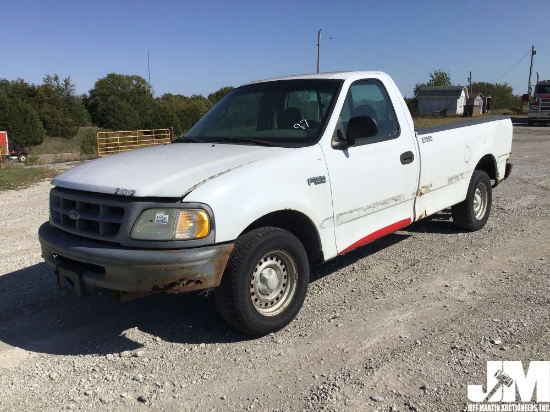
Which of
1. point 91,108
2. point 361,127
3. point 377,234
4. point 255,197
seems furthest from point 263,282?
point 91,108

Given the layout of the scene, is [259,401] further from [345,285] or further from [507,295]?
[507,295]

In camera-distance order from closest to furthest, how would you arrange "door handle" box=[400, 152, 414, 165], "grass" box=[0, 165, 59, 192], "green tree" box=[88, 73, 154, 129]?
1. "door handle" box=[400, 152, 414, 165]
2. "grass" box=[0, 165, 59, 192]
3. "green tree" box=[88, 73, 154, 129]

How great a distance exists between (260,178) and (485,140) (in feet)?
13.3

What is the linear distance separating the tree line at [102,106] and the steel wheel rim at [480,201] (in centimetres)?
5504

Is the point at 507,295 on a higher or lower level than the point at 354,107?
lower

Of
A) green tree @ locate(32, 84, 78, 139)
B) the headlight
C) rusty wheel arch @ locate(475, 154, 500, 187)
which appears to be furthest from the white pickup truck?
green tree @ locate(32, 84, 78, 139)

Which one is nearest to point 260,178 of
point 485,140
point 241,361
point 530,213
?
point 241,361

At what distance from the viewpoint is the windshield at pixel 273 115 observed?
174 inches

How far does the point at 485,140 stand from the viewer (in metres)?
6.53

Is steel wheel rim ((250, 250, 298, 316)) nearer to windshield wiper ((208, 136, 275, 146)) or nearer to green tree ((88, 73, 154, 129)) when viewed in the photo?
windshield wiper ((208, 136, 275, 146))

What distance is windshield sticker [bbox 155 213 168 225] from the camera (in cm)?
333

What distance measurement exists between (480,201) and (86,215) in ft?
16.9

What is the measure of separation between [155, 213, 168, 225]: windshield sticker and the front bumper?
0.18m

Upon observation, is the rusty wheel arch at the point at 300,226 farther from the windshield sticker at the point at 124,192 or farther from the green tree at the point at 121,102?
the green tree at the point at 121,102
